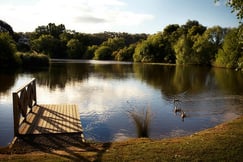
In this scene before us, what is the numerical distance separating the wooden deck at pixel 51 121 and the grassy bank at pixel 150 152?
68.3 inches

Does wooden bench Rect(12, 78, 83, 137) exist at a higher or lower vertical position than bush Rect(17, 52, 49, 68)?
lower

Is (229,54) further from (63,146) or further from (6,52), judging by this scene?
(63,146)

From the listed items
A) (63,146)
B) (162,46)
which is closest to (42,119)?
(63,146)

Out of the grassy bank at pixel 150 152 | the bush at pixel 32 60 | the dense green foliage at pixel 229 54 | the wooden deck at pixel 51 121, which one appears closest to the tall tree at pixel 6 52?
the bush at pixel 32 60

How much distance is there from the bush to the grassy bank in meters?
49.5

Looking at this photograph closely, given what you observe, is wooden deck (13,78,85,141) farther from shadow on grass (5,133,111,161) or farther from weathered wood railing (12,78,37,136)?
shadow on grass (5,133,111,161)

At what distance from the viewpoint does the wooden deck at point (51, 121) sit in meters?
9.45

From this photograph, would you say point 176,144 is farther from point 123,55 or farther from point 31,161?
point 123,55

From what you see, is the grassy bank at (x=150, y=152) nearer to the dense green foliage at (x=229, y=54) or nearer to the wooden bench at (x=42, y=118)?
the wooden bench at (x=42, y=118)

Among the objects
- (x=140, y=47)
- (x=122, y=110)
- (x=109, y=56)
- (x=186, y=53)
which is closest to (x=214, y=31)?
(x=186, y=53)

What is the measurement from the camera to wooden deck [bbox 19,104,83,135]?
9.45 meters

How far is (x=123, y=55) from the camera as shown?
102312mm

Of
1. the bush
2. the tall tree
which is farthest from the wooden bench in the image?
the bush

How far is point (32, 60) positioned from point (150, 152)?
5336 cm
